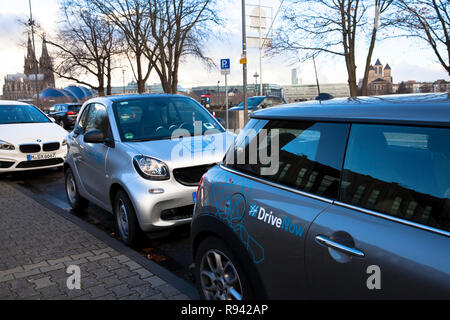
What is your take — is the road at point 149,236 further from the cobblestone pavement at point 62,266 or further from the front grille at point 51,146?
the front grille at point 51,146

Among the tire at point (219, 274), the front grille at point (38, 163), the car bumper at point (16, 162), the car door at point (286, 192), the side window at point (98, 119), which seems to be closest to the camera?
the car door at point (286, 192)

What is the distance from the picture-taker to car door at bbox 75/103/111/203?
16.9 ft

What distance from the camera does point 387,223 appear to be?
5.80 ft

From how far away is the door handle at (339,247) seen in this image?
69.9 inches

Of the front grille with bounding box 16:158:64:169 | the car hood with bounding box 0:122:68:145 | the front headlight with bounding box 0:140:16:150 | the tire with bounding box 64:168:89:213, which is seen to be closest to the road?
the tire with bounding box 64:168:89:213

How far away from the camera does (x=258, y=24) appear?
60.0ft

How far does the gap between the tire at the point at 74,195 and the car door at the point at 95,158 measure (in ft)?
1.58

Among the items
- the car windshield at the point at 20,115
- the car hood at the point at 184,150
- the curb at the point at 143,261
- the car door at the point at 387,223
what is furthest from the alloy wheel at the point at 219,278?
the car windshield at the point at 20,115

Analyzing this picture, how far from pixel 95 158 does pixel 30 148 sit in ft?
14.5

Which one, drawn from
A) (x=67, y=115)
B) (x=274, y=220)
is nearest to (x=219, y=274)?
(x=274, y=220)

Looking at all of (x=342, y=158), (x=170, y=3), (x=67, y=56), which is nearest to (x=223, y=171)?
(x=342, y=158)

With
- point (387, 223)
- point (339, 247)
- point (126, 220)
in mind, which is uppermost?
point (387, 223)

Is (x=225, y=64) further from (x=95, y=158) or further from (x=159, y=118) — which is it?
(x=95, y=158)
